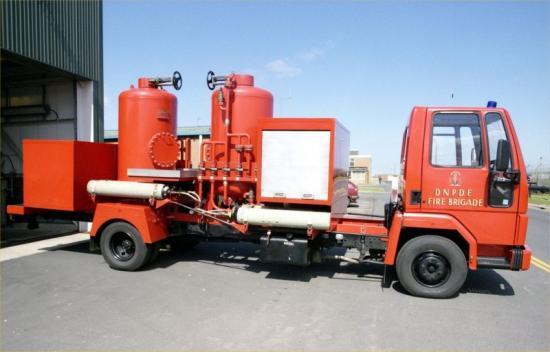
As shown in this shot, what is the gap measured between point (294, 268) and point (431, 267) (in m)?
2.45

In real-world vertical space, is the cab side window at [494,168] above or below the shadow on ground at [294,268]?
above

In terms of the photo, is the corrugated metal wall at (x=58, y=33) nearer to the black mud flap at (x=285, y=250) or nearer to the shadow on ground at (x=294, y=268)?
the shadow on ground at (x=294, y=268)

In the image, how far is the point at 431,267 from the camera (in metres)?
5.31

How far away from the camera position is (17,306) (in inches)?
190

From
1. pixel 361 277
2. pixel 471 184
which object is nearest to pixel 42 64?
pixel 361 277

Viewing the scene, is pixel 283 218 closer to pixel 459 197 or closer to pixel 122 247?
pixel 459 197

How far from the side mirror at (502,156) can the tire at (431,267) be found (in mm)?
1201

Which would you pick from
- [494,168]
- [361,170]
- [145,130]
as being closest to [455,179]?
[494,168]

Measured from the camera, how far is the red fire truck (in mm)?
5172

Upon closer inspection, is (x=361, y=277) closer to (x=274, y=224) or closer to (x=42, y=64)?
(x=274, y=224)

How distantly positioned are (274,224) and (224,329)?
6.39 feet

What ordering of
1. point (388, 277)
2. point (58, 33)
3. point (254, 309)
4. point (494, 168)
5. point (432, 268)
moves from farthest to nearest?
point (58, 33)
point (388, 277)
point (432, 268)
point (494, 168)
point (254, 309)

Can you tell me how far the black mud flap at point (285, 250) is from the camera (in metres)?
5.80

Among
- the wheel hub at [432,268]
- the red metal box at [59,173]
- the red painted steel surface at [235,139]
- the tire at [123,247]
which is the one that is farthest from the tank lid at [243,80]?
the wheel hub at [432,268]
